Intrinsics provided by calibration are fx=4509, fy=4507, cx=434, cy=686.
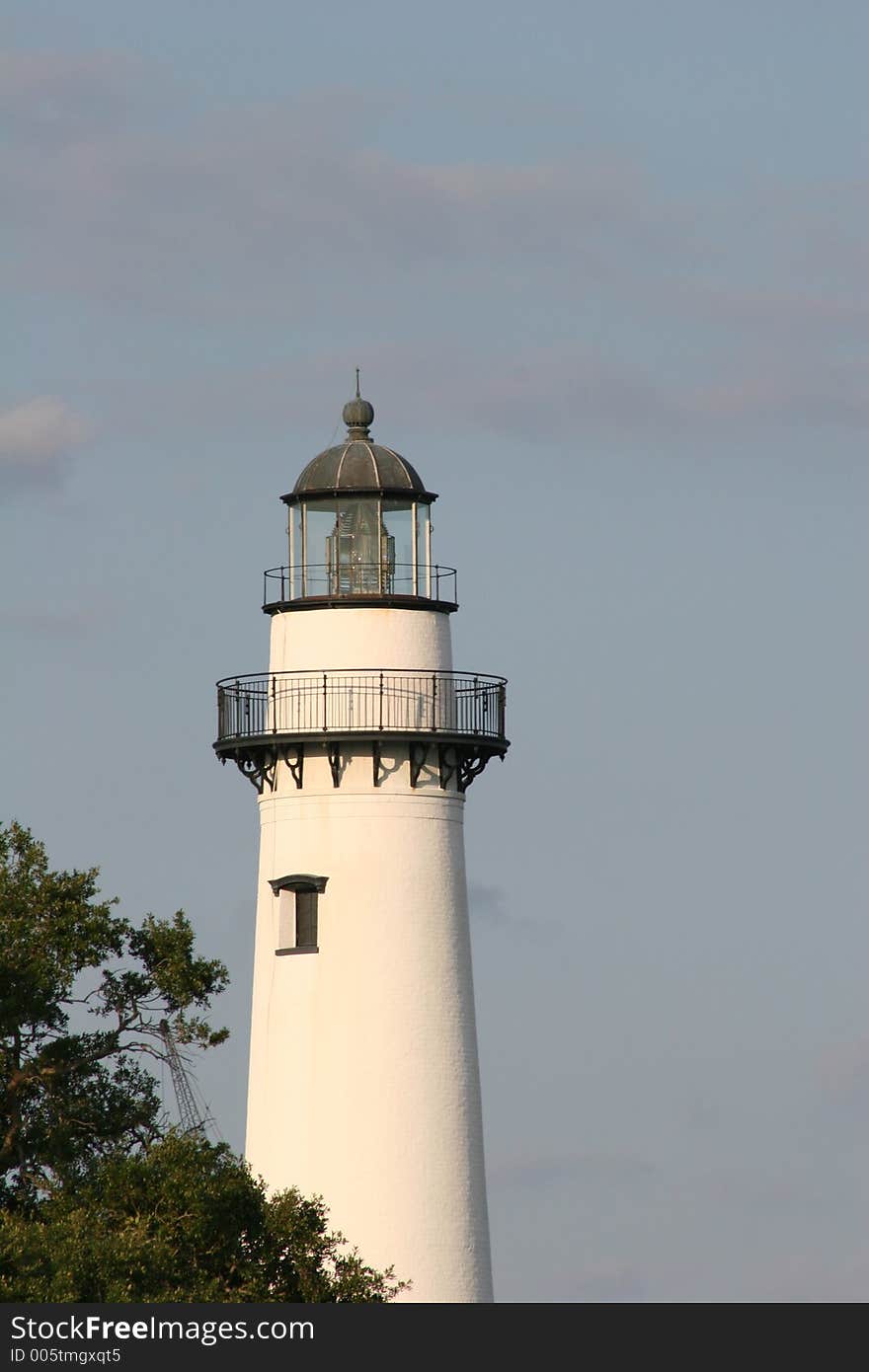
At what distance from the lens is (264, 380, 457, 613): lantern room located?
247 feet

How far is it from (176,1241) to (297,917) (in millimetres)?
11859

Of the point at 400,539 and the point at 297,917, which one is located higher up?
the point at 400,539

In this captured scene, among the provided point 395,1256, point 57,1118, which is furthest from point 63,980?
point 395,1256

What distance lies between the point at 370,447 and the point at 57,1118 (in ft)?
48.8

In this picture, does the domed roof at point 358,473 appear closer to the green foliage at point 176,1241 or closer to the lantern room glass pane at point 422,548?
the lantern room glass pane at point 422,548

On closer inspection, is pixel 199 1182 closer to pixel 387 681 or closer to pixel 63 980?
pixel 63 980

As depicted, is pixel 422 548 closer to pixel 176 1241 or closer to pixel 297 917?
pixel 297 917

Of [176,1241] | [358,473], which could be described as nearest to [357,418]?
[358,473]

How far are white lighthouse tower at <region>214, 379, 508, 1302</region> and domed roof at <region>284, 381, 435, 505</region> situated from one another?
0.04 metres

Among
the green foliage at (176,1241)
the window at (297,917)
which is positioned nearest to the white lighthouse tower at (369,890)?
the window at (297,917)

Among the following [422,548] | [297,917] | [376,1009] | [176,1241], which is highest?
[422,548]

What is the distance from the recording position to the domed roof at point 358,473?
2970 inches

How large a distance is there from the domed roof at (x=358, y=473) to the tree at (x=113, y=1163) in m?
10.4

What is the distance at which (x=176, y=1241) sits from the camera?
207 ft
